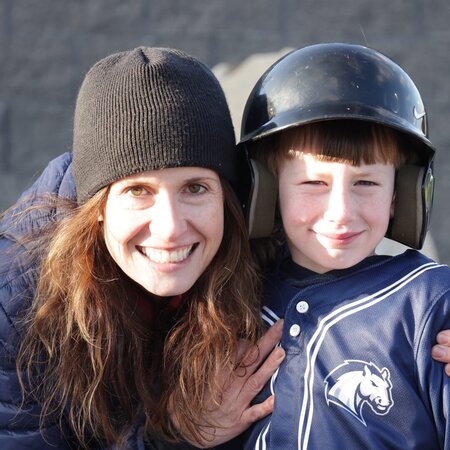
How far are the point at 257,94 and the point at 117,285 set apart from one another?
712mm

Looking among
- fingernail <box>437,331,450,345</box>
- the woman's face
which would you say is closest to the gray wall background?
the woman's face

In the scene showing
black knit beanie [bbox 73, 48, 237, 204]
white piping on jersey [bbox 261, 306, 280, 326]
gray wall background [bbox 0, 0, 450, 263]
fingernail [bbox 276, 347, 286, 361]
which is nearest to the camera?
black knit beanie [bbox 73, 48, 237, 204]

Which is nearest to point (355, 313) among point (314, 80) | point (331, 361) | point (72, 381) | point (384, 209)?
point (331, 361)

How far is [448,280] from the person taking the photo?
225 centimetres

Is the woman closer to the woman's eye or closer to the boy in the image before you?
the woman's eye

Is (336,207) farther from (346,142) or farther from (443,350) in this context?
(443,350)

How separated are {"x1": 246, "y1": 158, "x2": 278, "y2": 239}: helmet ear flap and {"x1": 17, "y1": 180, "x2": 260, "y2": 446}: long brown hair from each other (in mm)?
51

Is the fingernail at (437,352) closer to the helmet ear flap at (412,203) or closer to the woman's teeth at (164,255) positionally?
the helmet ear flap at (412,203)

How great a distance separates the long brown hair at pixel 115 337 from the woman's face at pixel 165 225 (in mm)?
90

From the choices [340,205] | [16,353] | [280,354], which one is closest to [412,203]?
[340,205]

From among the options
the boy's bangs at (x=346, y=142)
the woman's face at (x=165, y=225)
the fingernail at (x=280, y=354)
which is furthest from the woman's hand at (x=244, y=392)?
the boy's bangs at (x=346, y=142)

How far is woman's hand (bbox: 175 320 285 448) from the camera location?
2.41m

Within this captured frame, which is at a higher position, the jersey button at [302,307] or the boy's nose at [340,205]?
the boy's nose at [340,205]

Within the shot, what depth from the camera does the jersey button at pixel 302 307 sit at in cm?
237
